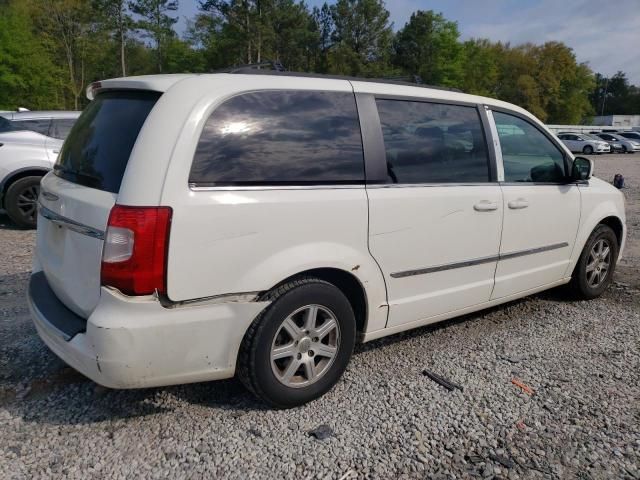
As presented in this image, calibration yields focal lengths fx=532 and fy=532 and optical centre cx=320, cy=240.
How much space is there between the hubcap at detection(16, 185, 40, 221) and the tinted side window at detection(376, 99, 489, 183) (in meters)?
6.20

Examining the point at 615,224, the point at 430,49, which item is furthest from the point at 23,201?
the point at 430,49

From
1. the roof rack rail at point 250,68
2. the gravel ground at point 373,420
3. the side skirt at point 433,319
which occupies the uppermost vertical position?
the roof rack rail at point 250,68

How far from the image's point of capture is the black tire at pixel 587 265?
15.6 feet

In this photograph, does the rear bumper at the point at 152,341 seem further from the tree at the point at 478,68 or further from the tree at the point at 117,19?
the tree at the point at 478,68

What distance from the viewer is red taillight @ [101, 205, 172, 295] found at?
2373mm

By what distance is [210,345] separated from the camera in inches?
103

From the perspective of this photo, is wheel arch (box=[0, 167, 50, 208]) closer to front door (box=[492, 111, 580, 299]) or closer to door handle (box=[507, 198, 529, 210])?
front door (box=[492, 111, 580, 299])

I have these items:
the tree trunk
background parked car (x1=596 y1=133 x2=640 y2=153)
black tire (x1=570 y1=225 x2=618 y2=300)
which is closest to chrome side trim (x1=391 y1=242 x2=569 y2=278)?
black tire (x1=570 y1=225 x2=618 y2=300)

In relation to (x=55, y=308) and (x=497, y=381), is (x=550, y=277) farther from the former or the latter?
(x=55, y=308)

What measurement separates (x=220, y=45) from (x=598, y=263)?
4245 cm

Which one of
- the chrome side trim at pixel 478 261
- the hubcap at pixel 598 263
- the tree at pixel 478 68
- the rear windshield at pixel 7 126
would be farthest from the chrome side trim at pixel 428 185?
the tree at pixel 478 68

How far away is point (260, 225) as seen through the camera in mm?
2615

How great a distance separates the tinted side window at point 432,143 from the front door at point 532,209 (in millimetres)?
286

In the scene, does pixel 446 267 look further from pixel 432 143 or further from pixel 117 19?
pixel 117 19
